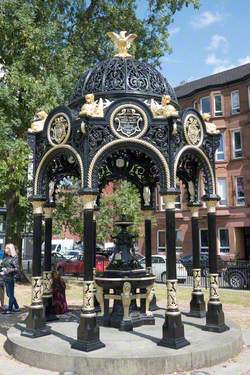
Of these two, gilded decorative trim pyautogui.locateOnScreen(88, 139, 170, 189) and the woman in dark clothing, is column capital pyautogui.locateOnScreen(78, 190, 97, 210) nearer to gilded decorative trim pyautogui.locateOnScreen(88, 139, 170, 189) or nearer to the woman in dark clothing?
gilded decorative trim pyautogui.locateOnScreen(88, 139, 170, 189)

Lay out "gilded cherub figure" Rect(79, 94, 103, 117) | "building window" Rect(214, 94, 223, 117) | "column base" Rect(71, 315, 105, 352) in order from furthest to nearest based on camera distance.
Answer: "building window" Rect(214, 94, 223, 117)
"gilded cherub figure" Rect(79, 94, 103, 117)
"column base" Rect(71, 315, 105, 352)

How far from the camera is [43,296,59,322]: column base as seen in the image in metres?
9.56

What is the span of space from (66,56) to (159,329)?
13.1 metres

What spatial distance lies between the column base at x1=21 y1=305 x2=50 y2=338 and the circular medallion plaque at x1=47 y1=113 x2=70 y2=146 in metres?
3.42

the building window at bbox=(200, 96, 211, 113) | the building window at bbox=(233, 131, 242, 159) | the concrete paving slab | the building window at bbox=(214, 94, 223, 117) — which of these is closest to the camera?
the concrete paving slab

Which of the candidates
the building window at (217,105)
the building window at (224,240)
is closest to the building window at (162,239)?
the building window at (224,240)

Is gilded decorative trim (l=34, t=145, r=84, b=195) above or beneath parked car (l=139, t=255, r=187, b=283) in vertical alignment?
above

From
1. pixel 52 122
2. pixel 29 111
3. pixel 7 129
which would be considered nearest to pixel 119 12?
pixel 29 111

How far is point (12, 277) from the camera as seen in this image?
12.2m

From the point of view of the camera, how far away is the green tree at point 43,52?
15742 millimetres

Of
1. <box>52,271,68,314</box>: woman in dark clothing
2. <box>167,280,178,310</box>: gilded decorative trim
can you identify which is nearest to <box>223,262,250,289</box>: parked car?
<box>52,271,68,314</box>: woman in dark clothing

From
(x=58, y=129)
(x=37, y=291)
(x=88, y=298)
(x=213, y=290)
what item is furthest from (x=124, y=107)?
(x=213, y=290)

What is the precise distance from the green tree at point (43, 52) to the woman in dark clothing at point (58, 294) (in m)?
5.76

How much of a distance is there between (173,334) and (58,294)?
3.74 m
